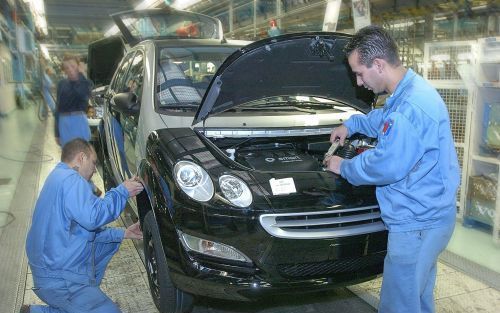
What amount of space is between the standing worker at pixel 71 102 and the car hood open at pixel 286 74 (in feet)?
10.4

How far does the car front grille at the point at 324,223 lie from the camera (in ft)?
7.58

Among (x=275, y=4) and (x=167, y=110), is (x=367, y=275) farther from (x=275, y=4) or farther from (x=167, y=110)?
(x=275, y=4)

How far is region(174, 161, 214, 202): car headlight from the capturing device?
235 cm

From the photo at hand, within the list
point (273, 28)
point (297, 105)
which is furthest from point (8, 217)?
point (273, 28)

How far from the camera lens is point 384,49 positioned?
6.53 ft

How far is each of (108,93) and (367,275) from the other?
3.20 meters

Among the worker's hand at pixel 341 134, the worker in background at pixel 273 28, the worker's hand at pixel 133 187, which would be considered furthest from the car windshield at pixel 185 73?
the worker in background at pixel 273 28

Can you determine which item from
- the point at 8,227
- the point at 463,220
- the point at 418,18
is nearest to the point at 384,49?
the point at 463,220

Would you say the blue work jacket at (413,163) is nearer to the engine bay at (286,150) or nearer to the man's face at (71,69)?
the engine bay at (286,150)

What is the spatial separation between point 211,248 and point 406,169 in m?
1.04

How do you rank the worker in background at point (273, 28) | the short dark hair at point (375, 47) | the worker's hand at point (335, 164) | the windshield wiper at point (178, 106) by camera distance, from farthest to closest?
the worker in background at point (273, 28), the windshield wiper at point (178, 106), the worker's hand at point (335, 164), the short dark hair at point (375, 47)

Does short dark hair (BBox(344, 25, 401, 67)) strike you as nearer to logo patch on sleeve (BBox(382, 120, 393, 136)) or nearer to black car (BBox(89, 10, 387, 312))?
logo patch on sleeve (BBox(382, 120, 393, 136))

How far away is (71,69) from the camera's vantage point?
5.42 meters

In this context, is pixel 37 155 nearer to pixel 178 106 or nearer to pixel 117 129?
pixel 117 129
